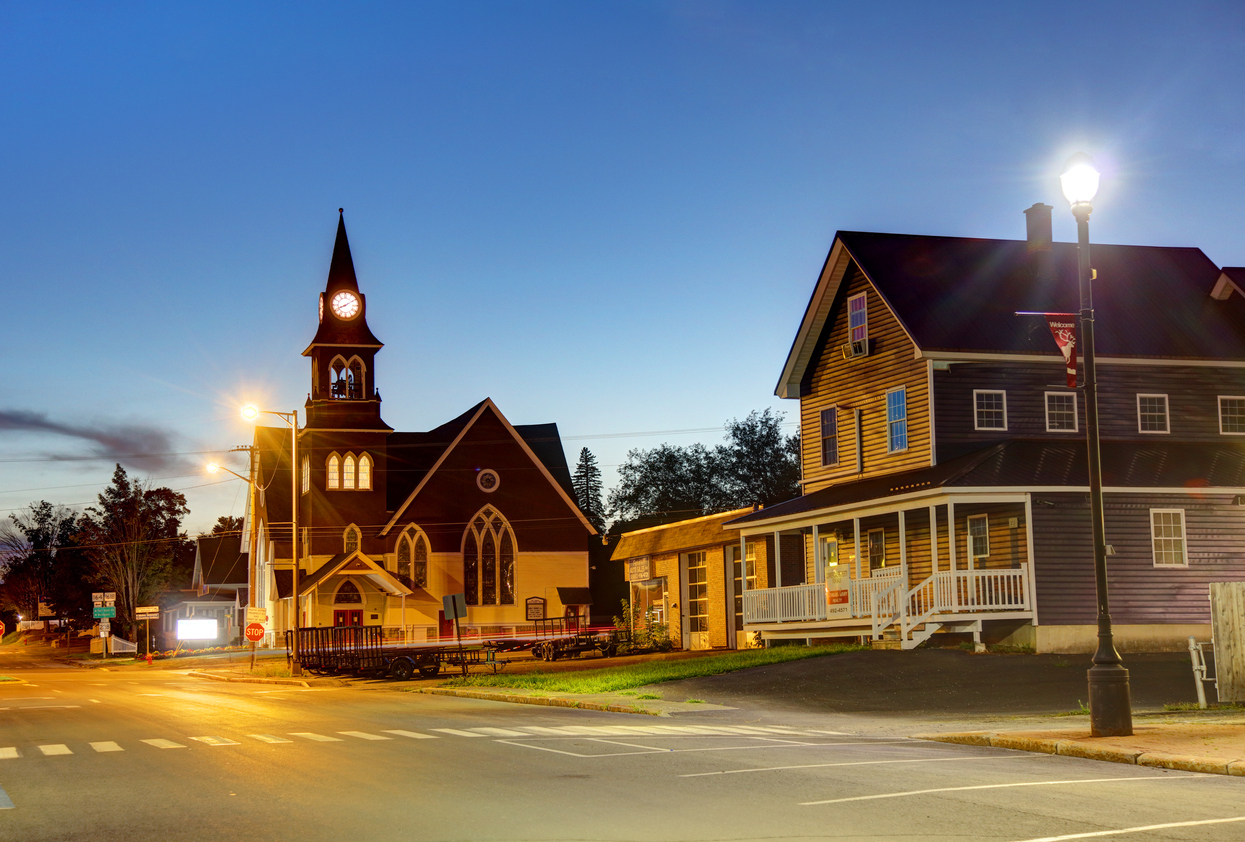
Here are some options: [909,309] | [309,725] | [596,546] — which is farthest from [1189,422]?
[596,546]

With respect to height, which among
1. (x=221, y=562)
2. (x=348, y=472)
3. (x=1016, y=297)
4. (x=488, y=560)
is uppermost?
(x=1016, y=297)

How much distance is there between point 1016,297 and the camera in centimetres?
3400

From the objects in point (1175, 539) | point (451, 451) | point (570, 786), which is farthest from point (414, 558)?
point (570, 786)

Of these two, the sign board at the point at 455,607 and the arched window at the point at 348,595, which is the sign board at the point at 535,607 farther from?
the sign board at the point at 455,607

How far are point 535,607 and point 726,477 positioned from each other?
3654cm

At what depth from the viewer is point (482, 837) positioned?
908 centimetres

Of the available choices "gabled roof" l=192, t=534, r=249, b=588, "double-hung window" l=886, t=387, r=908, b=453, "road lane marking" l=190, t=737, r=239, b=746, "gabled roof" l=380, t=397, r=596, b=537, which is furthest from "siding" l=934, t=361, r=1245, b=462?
"gabled roof" l=192, t=534, r=249, b=588

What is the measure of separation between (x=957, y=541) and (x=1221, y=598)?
11575 mm

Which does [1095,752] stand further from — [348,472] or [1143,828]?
[348,472]

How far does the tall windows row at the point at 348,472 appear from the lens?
6319cm

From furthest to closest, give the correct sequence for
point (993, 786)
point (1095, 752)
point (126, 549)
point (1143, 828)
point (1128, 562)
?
1. point (126, 549)
2. point (1128, 562)
3. point (1095, 752)
4. point (993, 786)
5. point (1143, 828)

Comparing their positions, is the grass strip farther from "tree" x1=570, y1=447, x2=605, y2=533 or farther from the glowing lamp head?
"tree" x1=570, y1=447, x2=605, y2=533

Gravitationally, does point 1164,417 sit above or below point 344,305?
below

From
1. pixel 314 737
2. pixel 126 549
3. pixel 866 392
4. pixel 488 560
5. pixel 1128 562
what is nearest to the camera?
pixel 314 737
